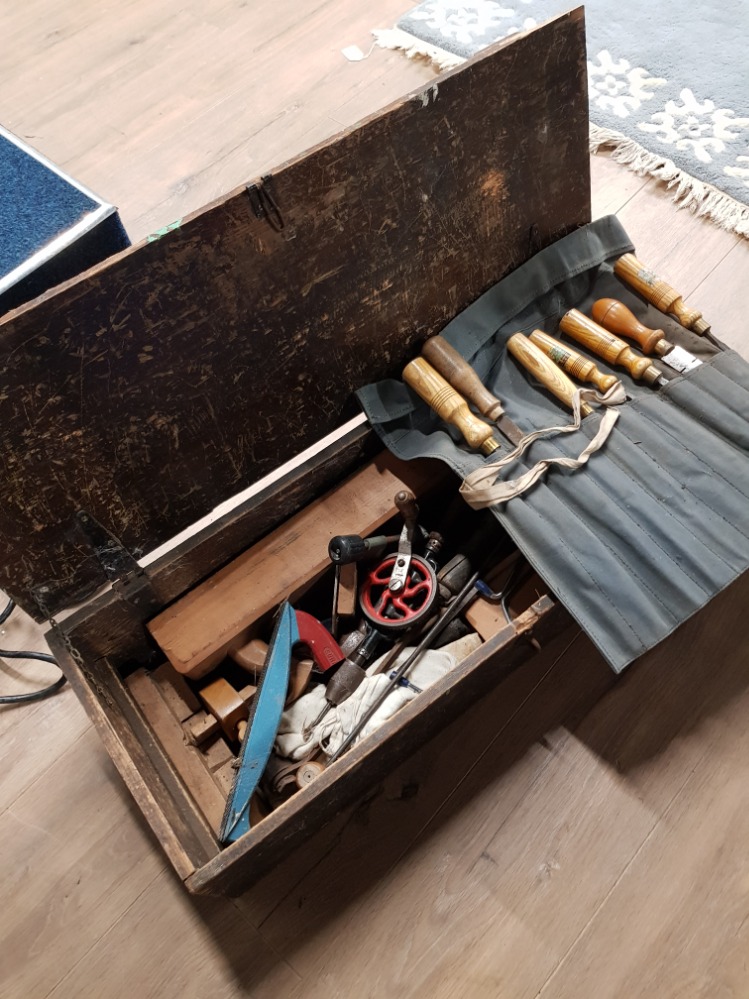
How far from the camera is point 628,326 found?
1.06m

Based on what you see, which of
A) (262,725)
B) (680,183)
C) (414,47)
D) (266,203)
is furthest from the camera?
(414,47)

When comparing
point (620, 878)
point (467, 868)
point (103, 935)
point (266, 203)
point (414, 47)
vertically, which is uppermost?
point (414, 47)

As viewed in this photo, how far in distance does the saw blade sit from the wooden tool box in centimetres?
4

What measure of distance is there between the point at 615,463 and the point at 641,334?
0.21 meters

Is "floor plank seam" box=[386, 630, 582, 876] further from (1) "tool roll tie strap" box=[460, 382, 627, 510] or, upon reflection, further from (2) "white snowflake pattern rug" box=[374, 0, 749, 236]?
(2) "white snowflake pattern rug" box=[374, 0, 749, 236]

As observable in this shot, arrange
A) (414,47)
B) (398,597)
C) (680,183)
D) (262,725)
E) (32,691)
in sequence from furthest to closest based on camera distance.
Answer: (414,47)
(680,183)
(32,691)
(398,597)
(262,725)

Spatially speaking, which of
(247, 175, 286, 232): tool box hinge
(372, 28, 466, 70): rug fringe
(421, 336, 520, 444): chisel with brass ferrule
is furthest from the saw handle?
(372, 28, 466, 70): rug fringe

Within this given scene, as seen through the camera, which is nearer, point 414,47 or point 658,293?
point 658,293

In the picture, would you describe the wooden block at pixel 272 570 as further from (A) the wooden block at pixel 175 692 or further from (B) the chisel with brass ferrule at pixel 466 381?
→ (B) the chisel with brass ferrule at pixel 466 381

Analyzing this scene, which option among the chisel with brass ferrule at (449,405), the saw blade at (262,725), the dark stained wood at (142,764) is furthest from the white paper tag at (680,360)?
the dark stained wood at (142,764)

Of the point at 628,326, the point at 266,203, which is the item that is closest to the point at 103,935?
the point at 266,203

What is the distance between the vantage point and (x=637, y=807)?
102 centimetres

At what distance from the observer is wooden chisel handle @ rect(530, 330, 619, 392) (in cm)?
101

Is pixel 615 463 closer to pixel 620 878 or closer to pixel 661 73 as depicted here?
pixel 620 878
